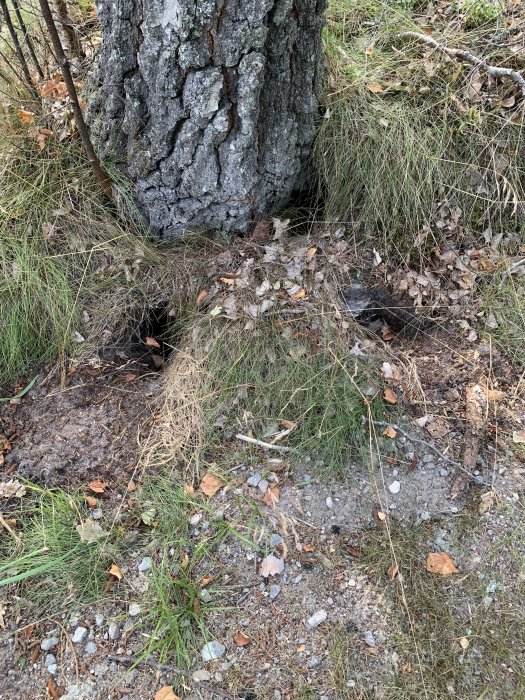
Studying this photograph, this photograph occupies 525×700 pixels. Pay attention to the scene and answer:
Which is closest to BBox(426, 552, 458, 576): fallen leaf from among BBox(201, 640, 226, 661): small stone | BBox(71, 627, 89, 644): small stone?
BBox(201, 640, 226, 661): small stone

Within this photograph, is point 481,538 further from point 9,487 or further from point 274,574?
point 9,487

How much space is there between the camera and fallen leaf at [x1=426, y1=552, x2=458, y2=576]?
6.41ft

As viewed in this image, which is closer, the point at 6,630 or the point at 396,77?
the point at 6,630

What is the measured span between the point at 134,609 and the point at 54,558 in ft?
1.26

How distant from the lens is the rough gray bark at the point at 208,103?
1.92 metres

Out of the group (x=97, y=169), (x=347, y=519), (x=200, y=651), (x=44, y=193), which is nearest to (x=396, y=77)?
(x=97, y=169)

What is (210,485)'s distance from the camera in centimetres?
216

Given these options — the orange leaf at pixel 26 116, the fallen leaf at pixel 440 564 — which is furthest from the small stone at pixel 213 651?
the orange leaf at pixel 26 116

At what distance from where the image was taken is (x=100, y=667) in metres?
1.84

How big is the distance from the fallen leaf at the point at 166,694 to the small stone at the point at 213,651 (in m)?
0.14

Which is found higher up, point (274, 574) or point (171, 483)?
point (171, 483)

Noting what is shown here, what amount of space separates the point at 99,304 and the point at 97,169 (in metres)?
0.66

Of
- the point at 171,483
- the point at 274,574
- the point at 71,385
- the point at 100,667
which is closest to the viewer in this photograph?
the point at 100,667

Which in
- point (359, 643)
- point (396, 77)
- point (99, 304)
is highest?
point (396, 77)
